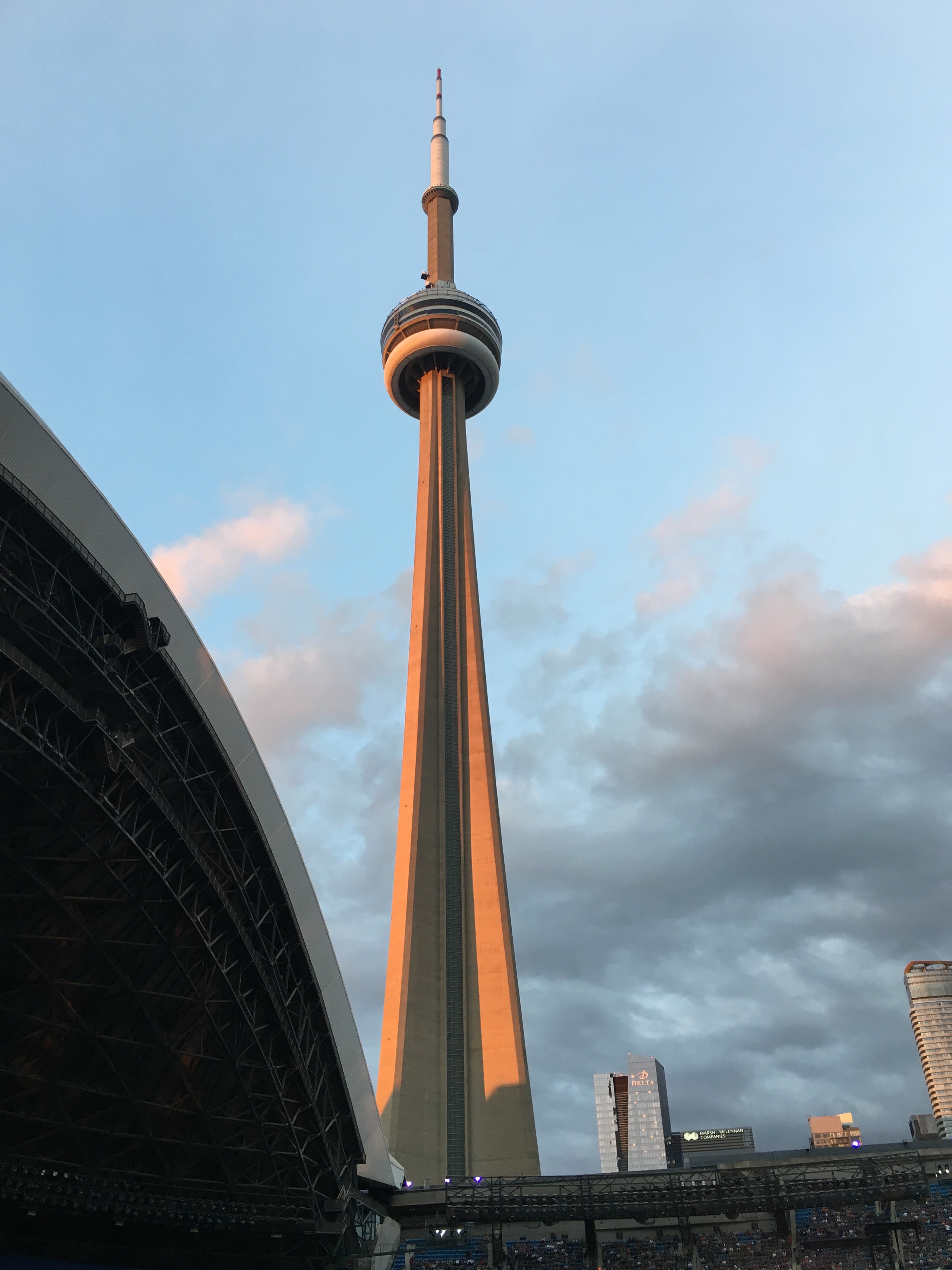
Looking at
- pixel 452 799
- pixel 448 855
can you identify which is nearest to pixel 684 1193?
pixel 448 855

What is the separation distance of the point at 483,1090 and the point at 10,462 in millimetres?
61421

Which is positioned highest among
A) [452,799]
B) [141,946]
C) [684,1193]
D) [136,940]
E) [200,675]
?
[452,799]

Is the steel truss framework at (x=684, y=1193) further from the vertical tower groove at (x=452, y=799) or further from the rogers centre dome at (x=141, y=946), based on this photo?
the vertical tower groove at (x=452, y=799)

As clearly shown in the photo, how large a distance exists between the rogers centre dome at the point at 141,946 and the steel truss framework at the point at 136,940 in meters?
0.09

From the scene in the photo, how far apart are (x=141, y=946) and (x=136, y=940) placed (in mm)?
1532

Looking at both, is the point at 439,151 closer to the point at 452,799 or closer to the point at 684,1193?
the point at 452,799

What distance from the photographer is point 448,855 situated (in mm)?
79688

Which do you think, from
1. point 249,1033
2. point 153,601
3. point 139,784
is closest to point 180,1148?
point 249,1033

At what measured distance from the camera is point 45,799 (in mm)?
26219

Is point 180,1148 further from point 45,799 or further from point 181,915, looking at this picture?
point 45,799

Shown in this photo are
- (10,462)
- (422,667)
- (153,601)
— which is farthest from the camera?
(422,667)

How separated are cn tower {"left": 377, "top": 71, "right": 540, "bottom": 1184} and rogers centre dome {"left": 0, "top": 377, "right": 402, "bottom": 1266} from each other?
1107 inches

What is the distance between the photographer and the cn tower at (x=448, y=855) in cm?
6938

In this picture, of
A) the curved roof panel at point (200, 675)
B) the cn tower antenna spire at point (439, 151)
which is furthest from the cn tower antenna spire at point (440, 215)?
the curved roof panel at point (200, 675)
